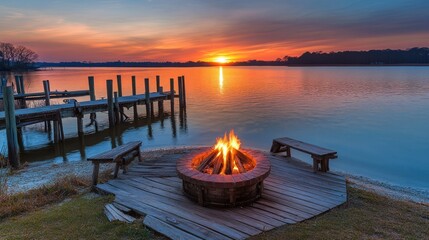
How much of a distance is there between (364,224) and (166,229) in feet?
11.6

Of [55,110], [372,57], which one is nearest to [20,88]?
[55,110]

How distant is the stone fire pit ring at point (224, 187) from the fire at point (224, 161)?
1.52 ft

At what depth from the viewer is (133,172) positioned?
780 centimetres

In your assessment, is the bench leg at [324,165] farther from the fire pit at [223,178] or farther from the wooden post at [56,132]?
the wooden post at [56,132]

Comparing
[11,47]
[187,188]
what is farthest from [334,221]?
[11,47]

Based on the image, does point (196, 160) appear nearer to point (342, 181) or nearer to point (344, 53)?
point (342, 181)

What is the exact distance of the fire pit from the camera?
554cm

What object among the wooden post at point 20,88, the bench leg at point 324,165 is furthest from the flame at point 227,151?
the wooden post at point 20,88

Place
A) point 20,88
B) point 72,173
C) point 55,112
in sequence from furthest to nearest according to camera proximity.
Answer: point 20,88, point 55,112, point 72,173

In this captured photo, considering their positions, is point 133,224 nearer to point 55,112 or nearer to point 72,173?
point 72,173

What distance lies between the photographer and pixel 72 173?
32.8 feet

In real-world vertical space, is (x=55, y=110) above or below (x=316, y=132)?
above

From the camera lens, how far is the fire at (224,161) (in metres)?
6.32

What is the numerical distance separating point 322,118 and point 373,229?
790 inches
